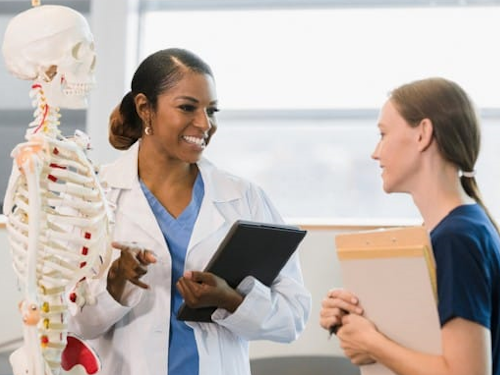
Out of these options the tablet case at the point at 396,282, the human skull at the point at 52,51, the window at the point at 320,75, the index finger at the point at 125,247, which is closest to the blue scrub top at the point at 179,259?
the index finger at the point at 125,247

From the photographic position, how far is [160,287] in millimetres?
2174

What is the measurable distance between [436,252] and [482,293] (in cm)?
10

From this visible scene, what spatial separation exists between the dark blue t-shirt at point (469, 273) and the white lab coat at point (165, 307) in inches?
26.8

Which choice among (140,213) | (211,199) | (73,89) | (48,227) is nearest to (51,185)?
(48,227)

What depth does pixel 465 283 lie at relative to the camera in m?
1.53

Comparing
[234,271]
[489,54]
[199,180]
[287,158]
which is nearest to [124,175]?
[199,180]

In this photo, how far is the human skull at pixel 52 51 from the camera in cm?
182

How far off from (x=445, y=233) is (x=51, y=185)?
751 mm

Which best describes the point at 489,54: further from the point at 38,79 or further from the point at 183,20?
the point at 38,79

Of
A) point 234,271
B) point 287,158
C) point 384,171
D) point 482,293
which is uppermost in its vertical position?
point 384,171

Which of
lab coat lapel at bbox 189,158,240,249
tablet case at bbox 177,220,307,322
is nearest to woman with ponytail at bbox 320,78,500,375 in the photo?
tablet case at bbox 177,220,307,322

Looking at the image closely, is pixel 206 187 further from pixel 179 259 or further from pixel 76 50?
pixel 76 50

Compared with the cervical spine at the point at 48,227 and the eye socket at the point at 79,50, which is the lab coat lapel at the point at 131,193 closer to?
the cervical spine at the point at 48,227

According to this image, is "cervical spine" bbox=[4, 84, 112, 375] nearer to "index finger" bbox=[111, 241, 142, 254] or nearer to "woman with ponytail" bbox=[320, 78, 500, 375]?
"index finger" bbox=[111, 241, 142, 254]
